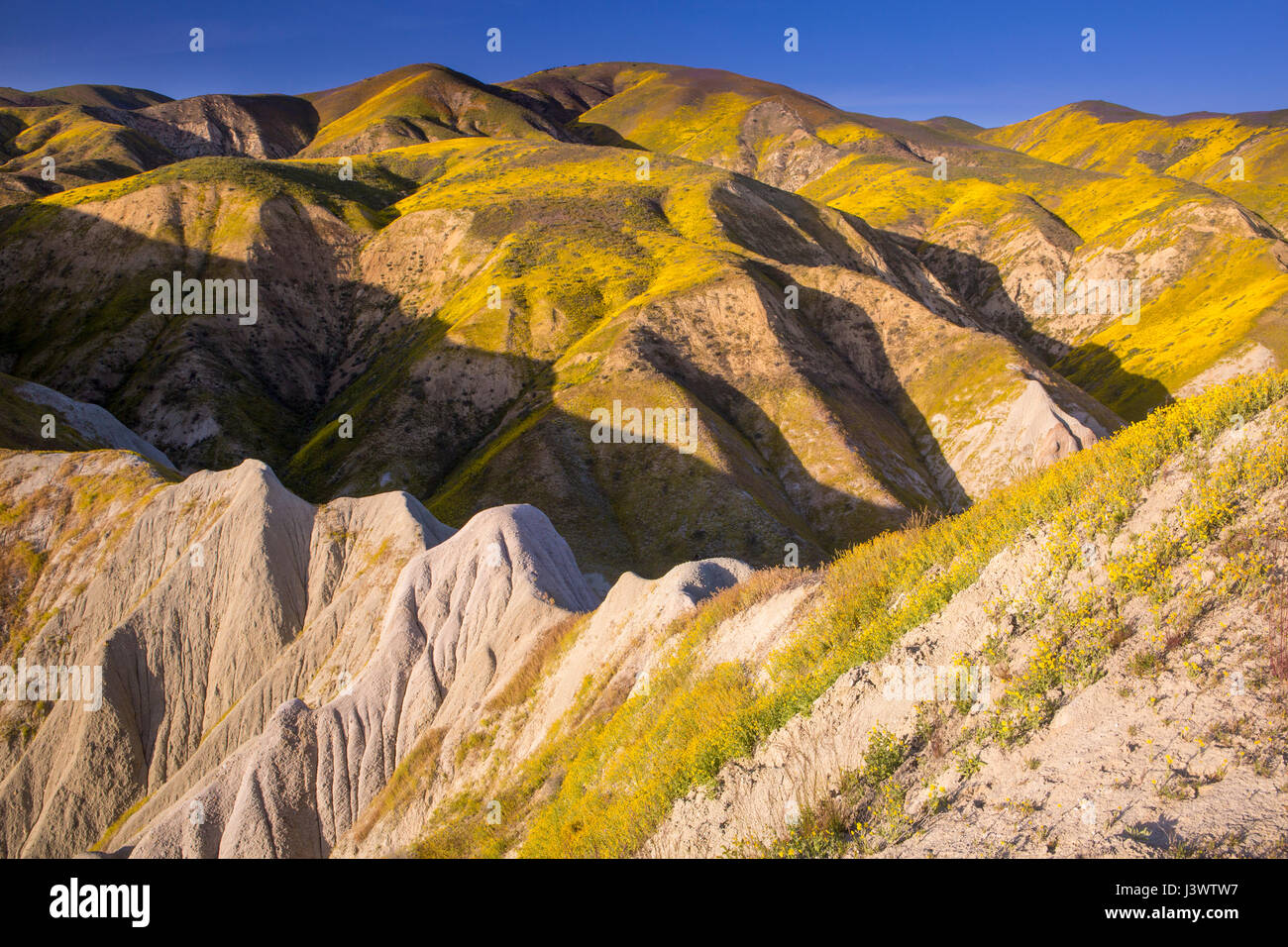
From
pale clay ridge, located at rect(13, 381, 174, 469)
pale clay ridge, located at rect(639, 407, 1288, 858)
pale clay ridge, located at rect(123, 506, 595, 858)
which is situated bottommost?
pale clay ridge, located at rect(123, 506, 595, 858)

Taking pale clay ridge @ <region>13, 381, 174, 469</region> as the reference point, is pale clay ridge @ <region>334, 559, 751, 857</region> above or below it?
below

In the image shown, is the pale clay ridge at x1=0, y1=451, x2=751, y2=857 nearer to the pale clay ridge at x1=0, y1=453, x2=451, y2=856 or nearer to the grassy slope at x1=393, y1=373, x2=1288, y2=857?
the pale clay ridge at x1=0, y1=453, x2=451, y2=856

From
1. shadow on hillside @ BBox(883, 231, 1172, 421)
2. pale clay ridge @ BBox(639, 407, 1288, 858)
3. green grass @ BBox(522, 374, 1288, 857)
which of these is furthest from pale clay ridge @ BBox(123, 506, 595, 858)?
shadow on hillside @ BBox(883, 231, 1172, 421)

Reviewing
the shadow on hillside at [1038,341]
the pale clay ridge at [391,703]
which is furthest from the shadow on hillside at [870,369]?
the pale clay ridge at [391,703]

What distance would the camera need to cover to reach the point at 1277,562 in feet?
26.8

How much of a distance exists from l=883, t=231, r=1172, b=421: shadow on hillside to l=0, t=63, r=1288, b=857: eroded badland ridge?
1.08 meters

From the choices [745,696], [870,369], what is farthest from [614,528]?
[745,696]

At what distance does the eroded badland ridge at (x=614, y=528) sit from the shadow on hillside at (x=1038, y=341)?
1.08 meters

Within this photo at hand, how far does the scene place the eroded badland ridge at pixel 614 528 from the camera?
28.2 ft

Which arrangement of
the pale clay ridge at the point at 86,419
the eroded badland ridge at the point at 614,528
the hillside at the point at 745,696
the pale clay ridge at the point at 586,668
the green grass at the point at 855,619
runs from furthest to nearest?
the pale clay ridge at the point at 86,419, the pale clay ridge at the point at 586,668, the green grass at the point at 855,619, the eroded badland ridge at the point at 614,528, the hillside at the point at 745,696

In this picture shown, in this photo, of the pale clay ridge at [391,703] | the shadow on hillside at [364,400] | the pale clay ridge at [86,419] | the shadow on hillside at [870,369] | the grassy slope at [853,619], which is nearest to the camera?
the grassy slope at [853,619]

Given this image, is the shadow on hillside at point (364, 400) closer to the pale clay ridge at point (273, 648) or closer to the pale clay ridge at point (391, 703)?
the pale clay ridge at point (273, 648)

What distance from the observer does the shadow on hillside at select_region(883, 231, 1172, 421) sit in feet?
315

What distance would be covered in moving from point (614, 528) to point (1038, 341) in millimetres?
103324
